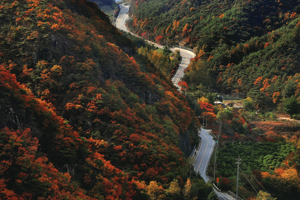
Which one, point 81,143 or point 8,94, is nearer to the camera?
point 8,94

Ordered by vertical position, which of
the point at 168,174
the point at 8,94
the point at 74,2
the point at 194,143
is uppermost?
the point at 74,2

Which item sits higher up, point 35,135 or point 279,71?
point 279,71

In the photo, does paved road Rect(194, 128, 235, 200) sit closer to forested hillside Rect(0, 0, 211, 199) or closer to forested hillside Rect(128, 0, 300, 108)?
forested hillside Rect(0, 0, 211, 199)

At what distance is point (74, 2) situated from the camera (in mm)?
54250

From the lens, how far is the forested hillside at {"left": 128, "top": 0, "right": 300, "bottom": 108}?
104 metres

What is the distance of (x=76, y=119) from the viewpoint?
31.8 meters

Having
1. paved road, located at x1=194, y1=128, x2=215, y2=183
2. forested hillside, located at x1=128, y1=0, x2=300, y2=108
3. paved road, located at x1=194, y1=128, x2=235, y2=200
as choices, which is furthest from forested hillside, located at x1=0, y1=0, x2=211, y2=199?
forested hillside, located at x1=128, y1=0, x2=300, y2=108

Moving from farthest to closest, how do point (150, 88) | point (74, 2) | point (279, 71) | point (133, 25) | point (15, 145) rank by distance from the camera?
point (133, 25) → point (279, 71) → point (74, 2) → point (150, 88) → point (15, 145)

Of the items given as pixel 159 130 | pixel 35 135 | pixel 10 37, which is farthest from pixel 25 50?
pixel 159 130

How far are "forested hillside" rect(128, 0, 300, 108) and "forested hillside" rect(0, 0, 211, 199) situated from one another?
202 feet

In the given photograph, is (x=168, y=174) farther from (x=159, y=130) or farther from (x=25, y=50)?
(x=25, y=50)

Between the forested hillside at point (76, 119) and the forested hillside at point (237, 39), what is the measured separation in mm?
61511

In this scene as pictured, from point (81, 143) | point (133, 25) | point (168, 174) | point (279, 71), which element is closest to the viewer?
point (81, 143)

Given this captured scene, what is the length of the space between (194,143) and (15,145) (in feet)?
135
